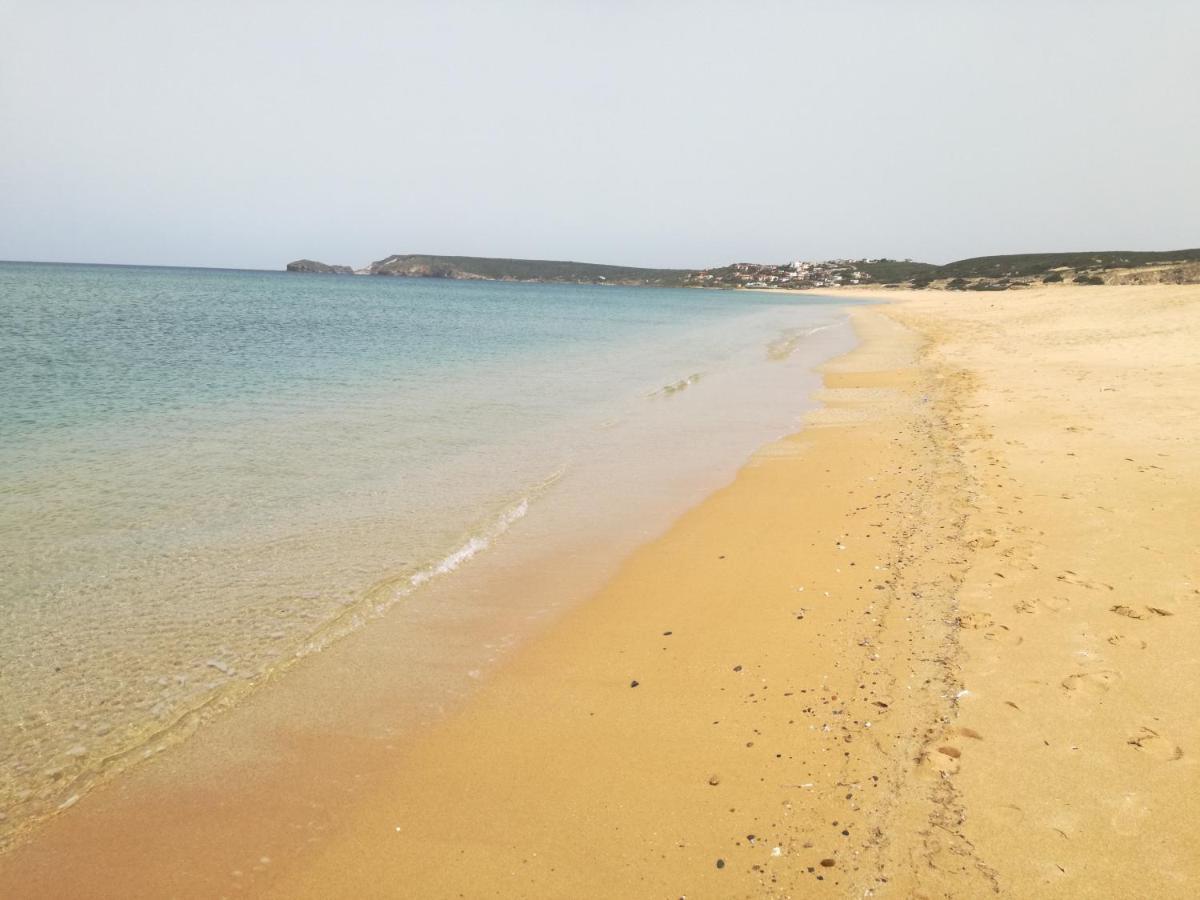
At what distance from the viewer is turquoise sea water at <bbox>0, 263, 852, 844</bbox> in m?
4.82

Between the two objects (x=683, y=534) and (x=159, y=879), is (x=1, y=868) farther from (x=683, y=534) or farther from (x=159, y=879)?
(x=683, y=534)

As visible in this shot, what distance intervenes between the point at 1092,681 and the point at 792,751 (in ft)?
6.31

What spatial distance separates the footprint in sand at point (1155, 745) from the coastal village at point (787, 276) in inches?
5855

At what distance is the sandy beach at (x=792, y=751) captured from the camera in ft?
10.2

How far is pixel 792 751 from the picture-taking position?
3.85 metres

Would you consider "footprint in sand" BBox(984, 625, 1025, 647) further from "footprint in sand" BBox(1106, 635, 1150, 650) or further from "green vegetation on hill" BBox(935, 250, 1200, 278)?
"green vegetation on hill" BBox(935, 250, 1200, 278)

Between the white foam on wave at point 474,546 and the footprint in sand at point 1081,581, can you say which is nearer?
the footprint in sand at point 1081,581

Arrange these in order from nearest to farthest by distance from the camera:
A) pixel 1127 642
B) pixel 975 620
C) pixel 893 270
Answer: pixel 1127 642 < pixel 975 620 < pixel 893 270

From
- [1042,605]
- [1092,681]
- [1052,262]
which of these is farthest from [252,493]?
[1052,262]

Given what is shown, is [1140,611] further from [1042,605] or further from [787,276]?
[787,276]

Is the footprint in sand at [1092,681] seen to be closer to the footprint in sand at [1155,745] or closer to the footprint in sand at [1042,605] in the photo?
the footprint in sand at [1155,745]

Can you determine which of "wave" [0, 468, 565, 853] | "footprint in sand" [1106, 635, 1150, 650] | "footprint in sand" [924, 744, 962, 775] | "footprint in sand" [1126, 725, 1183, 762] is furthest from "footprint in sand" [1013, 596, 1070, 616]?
"wave" [0, 468, 565, 853]

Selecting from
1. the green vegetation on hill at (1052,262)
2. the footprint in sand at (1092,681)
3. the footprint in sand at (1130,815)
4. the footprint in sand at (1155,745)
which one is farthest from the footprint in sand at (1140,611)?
the green vegetation on hill at (1052,262)

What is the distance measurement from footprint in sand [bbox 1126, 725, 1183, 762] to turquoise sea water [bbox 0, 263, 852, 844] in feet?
16.5
